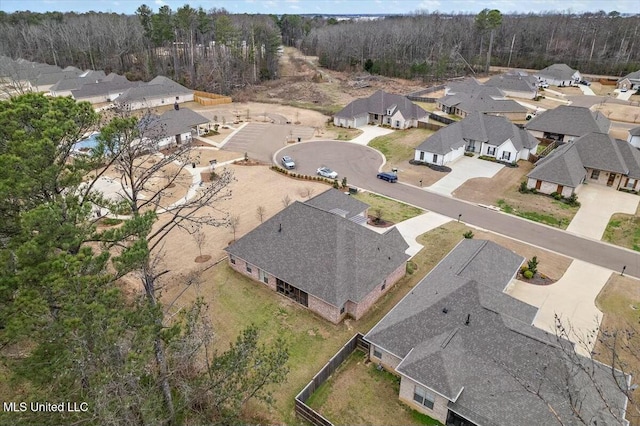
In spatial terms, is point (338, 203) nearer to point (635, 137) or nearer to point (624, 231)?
point (624, 231)

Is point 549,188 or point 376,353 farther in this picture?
point 549,188

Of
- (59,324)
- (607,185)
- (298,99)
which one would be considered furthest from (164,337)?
(298,99)

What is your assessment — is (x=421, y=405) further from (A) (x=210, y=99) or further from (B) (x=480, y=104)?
(A) (x=210, y=99)

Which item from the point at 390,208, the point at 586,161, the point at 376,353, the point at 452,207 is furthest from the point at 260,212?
the point at 586,161

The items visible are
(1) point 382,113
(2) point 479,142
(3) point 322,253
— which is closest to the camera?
(3) point 322,253

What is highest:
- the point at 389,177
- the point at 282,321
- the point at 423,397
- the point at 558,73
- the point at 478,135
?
the point at 558,73

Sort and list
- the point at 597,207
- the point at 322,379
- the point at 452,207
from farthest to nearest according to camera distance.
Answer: the point at 597,207 → the point at 452,207 → the point at 322,379

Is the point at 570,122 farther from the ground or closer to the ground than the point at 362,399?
farther from the ground

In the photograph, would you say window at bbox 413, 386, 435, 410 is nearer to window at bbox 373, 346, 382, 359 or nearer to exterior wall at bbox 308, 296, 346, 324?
window at bbox 373, 346, 382, 359

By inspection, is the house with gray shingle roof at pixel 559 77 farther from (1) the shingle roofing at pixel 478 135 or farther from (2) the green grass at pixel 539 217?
(2) the green grass at pixel 539 217

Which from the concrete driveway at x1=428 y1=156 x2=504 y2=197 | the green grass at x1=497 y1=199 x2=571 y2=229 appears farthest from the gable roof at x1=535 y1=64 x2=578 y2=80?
the green grass at x1=497 y1=199 x2=571 y2=229
